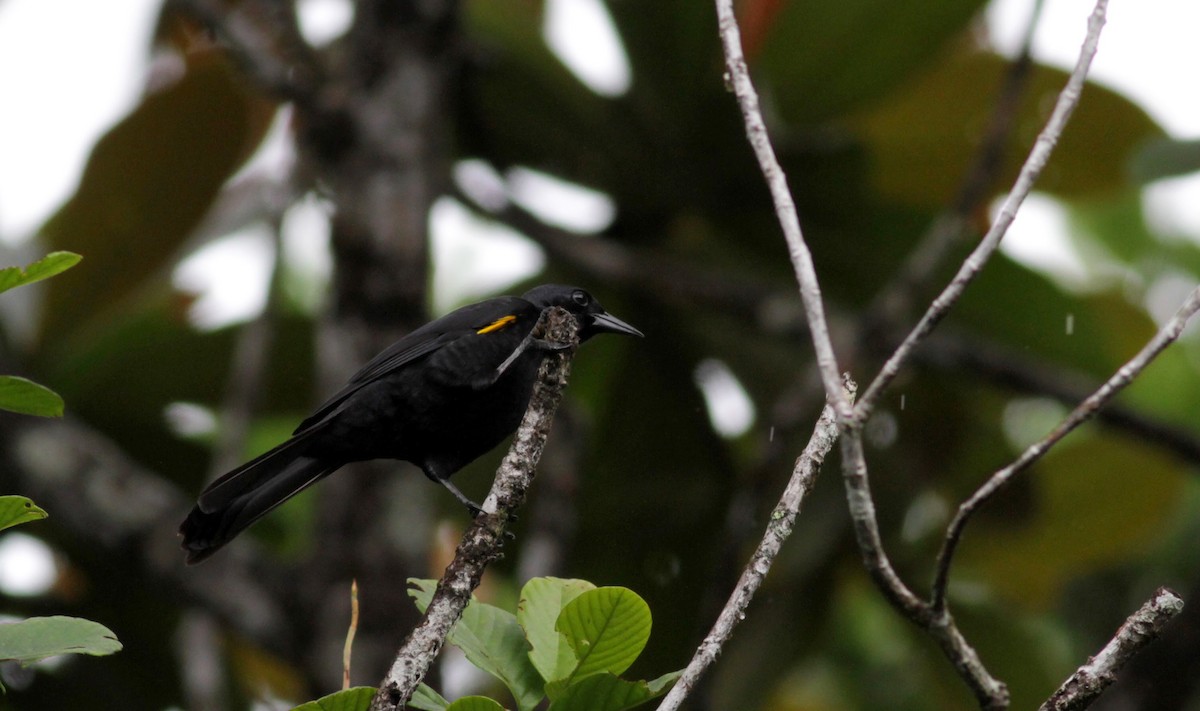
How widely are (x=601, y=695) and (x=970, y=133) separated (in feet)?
13.2

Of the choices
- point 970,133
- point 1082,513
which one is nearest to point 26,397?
point 970,133

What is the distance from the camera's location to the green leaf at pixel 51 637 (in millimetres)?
1712

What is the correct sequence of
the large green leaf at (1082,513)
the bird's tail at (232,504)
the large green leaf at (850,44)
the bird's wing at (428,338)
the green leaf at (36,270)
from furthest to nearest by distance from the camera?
1. the large green leaf at (1082,513)
2. the large green leaf at (850,44)
3. the bird's wing at (428,338)
4. the bird's tail at (232,504)
5. the green leaf at (36,270)

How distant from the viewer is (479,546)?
2.02 meters

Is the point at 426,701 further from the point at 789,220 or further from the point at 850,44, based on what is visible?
the point at 850,44

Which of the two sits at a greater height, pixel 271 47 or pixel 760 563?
pixel 271 47

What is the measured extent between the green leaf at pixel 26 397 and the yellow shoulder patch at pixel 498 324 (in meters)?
1.76

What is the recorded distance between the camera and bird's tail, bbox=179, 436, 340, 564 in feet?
10.0

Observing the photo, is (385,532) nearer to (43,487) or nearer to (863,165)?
(43,487)

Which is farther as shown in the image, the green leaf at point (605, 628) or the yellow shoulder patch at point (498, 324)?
the yellow shoulder patch at point (498, 324)

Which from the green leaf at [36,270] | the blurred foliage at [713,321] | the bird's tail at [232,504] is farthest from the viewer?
the blurred foliage at [713,321]

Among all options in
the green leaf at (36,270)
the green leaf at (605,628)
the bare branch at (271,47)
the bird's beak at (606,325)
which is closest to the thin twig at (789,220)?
the green leaf at (605,628)

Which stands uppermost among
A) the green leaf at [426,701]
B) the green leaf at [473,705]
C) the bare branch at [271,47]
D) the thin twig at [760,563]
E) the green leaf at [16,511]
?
the bare branch at [271,47]

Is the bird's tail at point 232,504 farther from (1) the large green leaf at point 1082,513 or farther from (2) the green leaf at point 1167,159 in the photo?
(1) the large green leaf at point 1082,513
